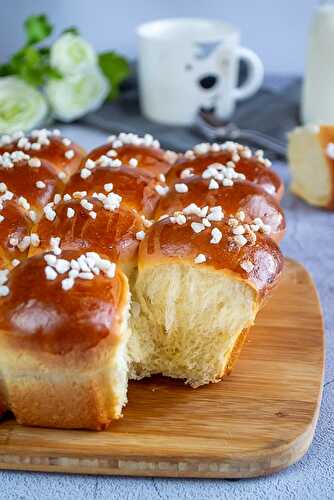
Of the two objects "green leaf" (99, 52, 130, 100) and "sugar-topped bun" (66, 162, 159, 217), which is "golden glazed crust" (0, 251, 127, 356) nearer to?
"sugar-topped bun" (66, 162, 159, 217)

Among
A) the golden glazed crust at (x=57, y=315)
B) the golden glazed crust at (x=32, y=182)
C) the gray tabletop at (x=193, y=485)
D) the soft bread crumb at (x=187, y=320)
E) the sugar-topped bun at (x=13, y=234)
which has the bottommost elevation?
the gray tabletop at (x=193, y=485)

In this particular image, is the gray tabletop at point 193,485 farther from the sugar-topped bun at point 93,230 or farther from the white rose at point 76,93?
the white rose at point 76,93

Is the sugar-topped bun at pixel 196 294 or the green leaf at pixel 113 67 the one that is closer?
the sugar-topped bun at pixel 196 294

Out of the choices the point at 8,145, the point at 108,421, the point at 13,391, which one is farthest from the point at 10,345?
the point at 8,145

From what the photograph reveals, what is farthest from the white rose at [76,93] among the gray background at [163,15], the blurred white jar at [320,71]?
the blurred white jar at [320,71]

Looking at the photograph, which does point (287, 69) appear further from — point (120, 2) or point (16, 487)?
point (16, 487)

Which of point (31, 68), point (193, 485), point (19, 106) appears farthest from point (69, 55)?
point (193, 485)

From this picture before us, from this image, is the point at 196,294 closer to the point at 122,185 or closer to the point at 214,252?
the point at 214,252

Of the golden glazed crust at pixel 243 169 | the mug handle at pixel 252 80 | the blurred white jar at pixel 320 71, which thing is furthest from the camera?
the mug handle at pixel 252 80
